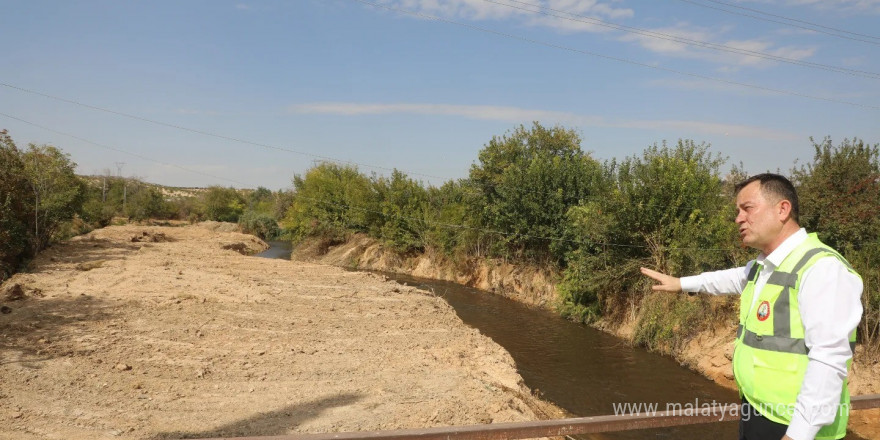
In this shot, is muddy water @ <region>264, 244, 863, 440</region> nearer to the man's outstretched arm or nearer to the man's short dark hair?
the man's outstretched arm

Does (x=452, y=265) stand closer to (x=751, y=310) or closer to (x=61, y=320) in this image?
(x=61, y=320)

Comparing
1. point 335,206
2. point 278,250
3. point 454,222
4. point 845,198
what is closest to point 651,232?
point 845,198

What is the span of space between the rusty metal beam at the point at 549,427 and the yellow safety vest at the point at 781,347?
1.53 feet

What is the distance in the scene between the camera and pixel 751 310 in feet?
7.77

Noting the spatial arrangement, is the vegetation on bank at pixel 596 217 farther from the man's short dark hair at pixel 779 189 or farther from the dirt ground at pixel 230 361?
the man's short dark hair at pixel 779 189

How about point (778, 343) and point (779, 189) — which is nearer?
point (778, 343)

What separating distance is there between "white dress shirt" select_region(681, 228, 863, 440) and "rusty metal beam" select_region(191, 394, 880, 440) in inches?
26.7

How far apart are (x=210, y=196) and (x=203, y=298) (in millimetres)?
55228

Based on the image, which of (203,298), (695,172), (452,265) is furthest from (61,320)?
(452,265)

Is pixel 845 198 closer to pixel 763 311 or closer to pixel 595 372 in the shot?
pixel 595 372

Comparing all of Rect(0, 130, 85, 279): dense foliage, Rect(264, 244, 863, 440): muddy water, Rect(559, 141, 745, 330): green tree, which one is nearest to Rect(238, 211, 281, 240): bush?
Rect(0, 130, 85, 279): dense foliage

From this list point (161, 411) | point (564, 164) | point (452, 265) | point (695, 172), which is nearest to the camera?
point (161, 411)

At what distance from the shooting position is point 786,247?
226 centimetres

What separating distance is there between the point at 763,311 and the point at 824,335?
0.98 ft
